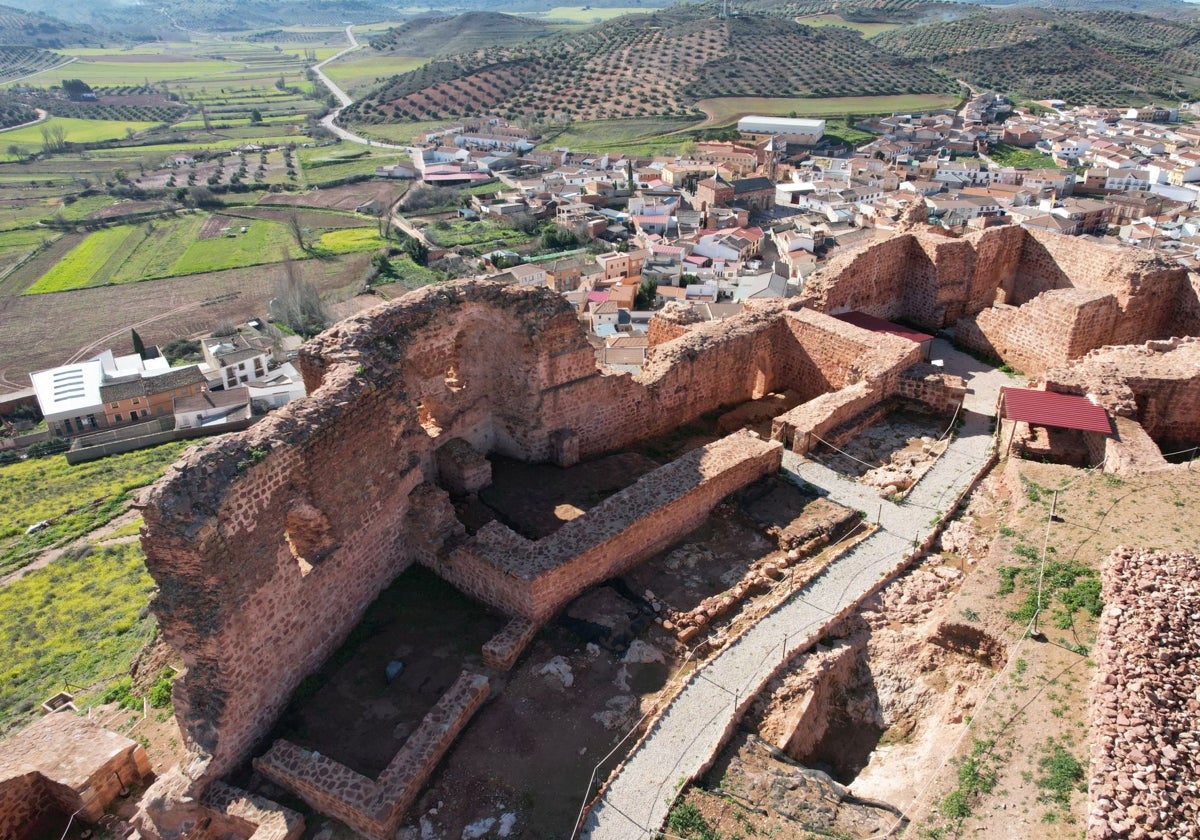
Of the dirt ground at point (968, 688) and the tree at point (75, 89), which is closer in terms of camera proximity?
the dirt ground at point (968, 688)

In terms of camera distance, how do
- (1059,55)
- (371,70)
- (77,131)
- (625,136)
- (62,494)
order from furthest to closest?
(371,70) < (1059,55) < (77,131) < (625,136) < (62,494)

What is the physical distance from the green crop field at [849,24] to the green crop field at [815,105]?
55721mm

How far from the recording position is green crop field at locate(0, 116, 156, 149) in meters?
130

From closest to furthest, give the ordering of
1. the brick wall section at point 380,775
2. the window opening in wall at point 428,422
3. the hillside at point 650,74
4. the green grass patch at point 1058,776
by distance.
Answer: the green grass patch at point 1058,776, the brick wall section at point 380,775, the window opening in wall at point 428,422, the hillside at point 650,74

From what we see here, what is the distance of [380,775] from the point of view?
28.2 feet

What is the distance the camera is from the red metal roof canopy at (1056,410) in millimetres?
12570

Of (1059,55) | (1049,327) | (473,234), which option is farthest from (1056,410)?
(1059,55)

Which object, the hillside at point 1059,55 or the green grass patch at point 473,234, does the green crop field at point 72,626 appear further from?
the hillside at point 1059,55

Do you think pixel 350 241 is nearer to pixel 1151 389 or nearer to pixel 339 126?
pixel 339 126

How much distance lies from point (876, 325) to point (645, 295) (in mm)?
40867

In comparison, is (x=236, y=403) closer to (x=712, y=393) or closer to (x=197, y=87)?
(x=712, y=393)

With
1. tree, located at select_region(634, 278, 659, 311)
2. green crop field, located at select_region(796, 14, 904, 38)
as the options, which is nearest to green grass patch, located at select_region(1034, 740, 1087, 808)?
tree, located at select_region(634, 278, 659, 311)

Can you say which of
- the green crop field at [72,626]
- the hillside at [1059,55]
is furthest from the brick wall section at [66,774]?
the hillside at [1059,55]

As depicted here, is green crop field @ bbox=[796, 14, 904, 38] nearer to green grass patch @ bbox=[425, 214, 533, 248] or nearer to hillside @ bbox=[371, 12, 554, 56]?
hillside @ bbox=[371, 12, 554, 56]
